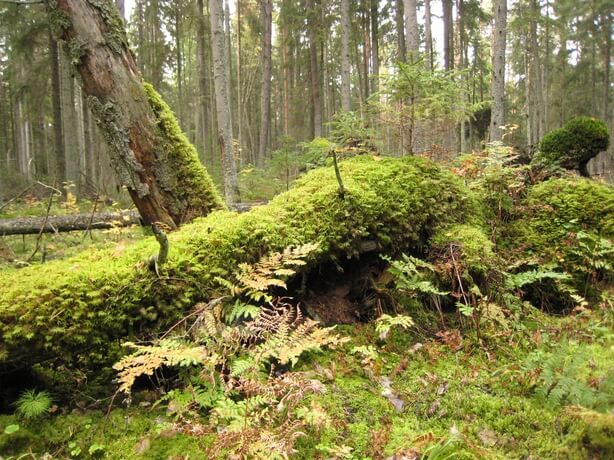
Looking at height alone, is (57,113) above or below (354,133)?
above

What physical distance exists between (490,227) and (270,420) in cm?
364

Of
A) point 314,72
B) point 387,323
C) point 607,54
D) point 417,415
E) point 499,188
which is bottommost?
point 417,415

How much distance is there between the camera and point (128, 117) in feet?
14.3

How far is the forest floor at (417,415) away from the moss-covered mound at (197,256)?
455mm

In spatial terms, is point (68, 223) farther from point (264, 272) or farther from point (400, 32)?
point (400, 32)

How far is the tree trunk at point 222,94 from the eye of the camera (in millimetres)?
8867

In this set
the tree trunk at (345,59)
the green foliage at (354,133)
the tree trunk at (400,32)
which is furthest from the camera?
the tree trunk at (400,32)

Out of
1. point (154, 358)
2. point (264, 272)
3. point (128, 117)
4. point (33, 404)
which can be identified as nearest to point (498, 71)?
point (128, 117)

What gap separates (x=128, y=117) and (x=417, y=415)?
416 cm

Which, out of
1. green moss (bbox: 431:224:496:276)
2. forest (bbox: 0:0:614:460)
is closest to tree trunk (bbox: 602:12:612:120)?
forest (bbox: 0:0:614:460)

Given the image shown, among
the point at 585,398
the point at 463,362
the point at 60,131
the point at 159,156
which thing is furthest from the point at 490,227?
the point at 60,131

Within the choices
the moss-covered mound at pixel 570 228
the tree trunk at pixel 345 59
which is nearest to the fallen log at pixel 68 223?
the moss-covered mound at pixel 570 228

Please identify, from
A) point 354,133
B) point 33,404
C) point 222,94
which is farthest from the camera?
point 222,94

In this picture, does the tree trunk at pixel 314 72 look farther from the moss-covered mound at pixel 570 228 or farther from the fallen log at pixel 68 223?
the moss-covered mound at pixel 570 228
